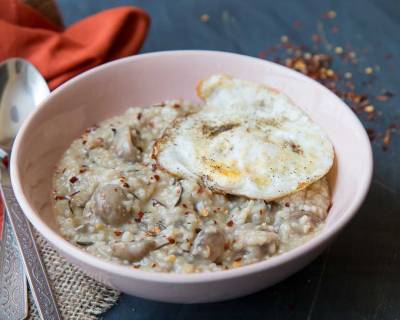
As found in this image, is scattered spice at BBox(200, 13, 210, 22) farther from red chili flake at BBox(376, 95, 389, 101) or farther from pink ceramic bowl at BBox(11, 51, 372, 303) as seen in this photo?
red chili flake at BBox(376, 95, 389, 101)

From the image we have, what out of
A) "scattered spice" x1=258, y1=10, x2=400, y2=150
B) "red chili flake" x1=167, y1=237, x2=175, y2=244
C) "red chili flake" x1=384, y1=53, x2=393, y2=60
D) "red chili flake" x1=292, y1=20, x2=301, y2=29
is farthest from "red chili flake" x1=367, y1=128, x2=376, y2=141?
"red chili flake" x1=167, y1=237, x2=175, y2=244

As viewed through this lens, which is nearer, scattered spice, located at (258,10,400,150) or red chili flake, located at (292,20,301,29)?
scattered spice, located at (258,10,400,150)

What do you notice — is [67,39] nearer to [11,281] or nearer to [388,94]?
[11,281]

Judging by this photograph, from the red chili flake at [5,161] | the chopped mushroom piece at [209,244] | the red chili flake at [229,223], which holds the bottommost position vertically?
the red chili flake at [5,161]

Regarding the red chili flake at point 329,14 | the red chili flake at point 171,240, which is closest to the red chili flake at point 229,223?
the red chili flake at point 171,240

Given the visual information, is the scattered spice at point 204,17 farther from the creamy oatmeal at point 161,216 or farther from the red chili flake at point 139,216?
the red chili flake at point 139,216

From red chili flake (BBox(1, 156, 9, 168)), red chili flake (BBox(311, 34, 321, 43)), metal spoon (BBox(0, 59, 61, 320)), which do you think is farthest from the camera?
red chili flake (BBox(311, 34, 321, 43))

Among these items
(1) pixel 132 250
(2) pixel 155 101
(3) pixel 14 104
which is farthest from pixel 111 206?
(3) pixel 14 104
